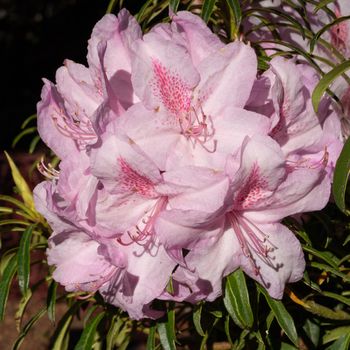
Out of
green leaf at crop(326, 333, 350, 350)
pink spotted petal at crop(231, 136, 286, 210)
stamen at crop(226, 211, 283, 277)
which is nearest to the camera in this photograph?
pink spotted petal at crop(231, 136, 286, 210)

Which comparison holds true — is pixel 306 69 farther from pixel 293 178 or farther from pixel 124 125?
pixel 124 125

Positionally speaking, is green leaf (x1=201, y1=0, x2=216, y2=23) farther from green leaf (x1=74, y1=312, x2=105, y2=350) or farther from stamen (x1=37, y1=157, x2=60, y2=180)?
green leaf (x1=74, y1=312, x2=105, y2=350)

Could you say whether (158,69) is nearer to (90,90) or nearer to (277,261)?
(90,90)

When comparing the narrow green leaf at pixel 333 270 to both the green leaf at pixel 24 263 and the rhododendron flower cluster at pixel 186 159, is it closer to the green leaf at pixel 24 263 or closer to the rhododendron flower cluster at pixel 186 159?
the rhododendron flower cluster at pixel 186 159

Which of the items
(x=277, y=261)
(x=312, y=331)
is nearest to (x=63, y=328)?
(x=312, y=331)

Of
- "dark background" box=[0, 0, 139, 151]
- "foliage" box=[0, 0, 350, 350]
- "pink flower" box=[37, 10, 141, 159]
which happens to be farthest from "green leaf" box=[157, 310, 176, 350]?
"dark background" box=[0, 0, 139, 151]

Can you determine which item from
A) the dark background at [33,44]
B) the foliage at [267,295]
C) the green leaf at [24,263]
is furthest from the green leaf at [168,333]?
the dark background at [33,44]

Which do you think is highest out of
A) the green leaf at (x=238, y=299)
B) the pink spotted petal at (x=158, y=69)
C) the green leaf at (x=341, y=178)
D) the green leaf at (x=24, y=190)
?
the pink spotted petal at (x=158, y=69)
